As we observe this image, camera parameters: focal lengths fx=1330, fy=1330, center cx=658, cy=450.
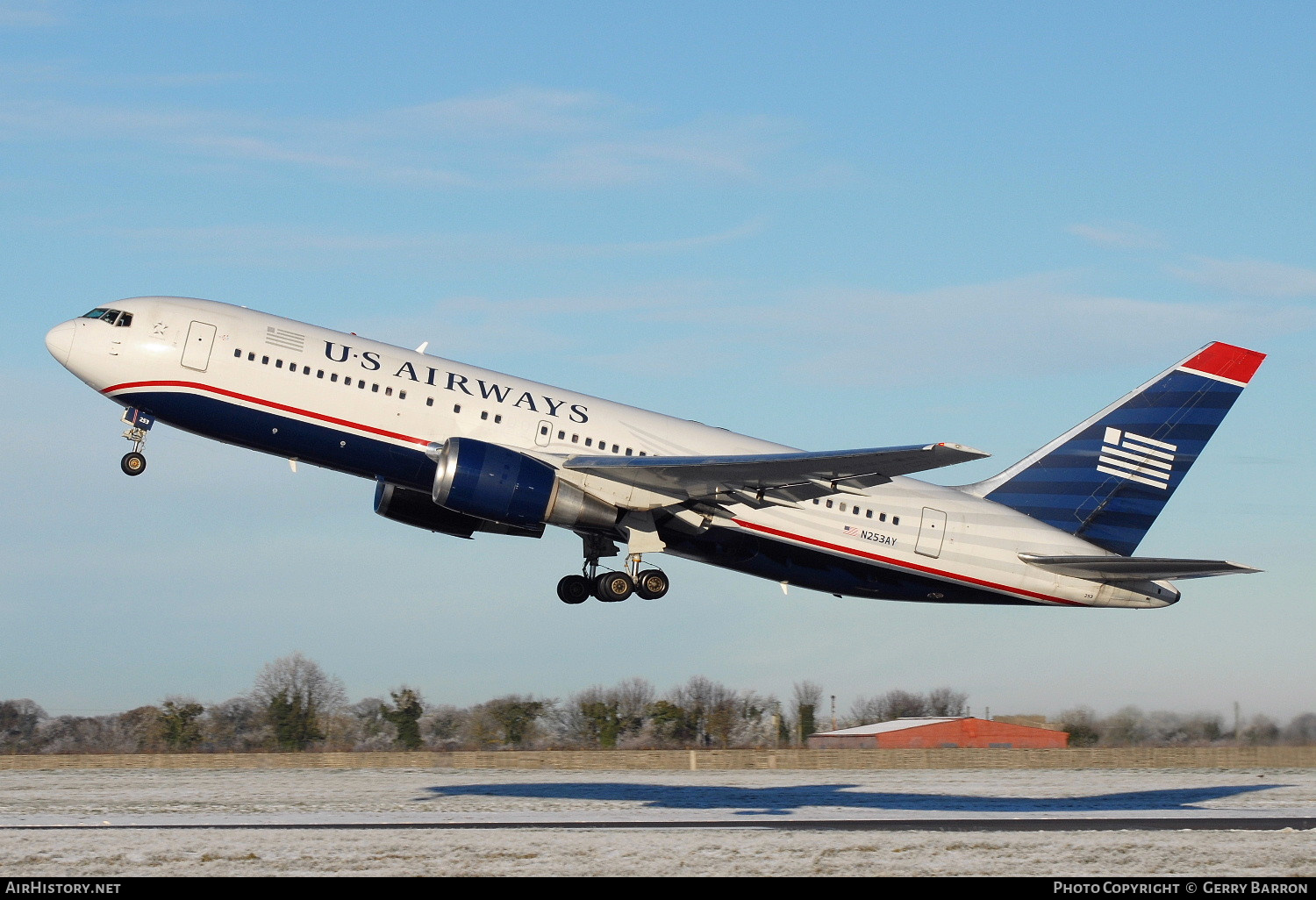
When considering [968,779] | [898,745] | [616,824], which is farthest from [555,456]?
[898,745]

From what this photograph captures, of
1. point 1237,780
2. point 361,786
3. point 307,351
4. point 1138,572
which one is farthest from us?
point 1237,780

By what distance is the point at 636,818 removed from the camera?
1367 inches

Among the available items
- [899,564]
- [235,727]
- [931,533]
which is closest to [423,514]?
[899,564]

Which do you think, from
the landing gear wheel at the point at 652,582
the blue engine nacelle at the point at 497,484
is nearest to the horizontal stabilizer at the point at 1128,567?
the landing gear wheel at the point at 652,582

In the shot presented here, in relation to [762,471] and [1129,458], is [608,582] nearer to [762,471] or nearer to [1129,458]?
[762,471]

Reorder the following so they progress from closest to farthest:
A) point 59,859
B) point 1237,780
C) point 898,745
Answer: point 59,859 < point 1237,780 < point 898,745

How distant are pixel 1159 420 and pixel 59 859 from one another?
102 feet

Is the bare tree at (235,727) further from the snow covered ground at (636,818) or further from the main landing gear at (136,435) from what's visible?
the main landing gear at (136,435)

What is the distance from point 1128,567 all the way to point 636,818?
1461 centimetres

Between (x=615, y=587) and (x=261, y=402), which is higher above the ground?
(x=261, y=402)

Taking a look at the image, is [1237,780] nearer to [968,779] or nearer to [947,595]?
[968,779]

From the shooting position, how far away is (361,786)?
47.6 metres

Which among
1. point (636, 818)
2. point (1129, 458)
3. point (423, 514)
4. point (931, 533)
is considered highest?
point (1129, 458)

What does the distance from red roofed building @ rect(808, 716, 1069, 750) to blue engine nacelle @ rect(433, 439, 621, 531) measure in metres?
43.5
